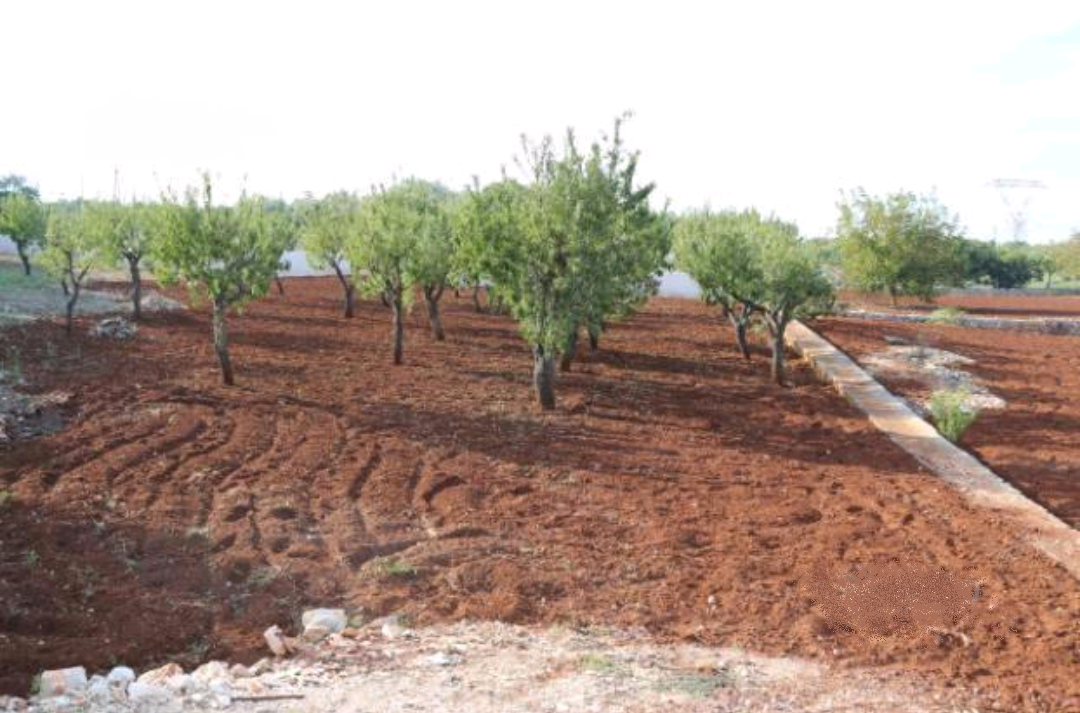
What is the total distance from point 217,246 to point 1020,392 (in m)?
16.1

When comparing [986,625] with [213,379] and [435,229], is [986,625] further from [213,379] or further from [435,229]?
[435,229]

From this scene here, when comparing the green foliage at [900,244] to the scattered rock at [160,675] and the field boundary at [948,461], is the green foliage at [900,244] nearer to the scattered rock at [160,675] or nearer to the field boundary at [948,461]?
the field boundary at [948,461]

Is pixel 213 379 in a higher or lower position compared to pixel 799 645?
higher

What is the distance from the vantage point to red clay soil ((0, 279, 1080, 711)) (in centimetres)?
770

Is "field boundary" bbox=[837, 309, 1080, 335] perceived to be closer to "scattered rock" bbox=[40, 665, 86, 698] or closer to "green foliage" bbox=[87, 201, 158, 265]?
"green foliage" bbox=[87, 201, 158, 265]

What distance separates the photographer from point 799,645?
295 inches

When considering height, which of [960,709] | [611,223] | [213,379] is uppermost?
[611,223]

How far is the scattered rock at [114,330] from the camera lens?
21.6 meters

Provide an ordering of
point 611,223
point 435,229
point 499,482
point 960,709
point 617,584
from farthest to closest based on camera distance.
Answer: point 435,229, point 611,223, point 499,482, point 617,584, point 960,709

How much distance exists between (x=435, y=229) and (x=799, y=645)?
15.6m

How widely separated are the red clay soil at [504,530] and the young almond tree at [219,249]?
1727 millimetres

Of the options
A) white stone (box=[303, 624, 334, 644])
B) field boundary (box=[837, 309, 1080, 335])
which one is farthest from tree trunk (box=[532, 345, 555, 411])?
field boundary (box=[837, 309, 1080, 335])

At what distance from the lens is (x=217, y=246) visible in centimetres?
1606

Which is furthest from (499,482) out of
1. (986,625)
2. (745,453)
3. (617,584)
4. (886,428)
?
(886,428)
